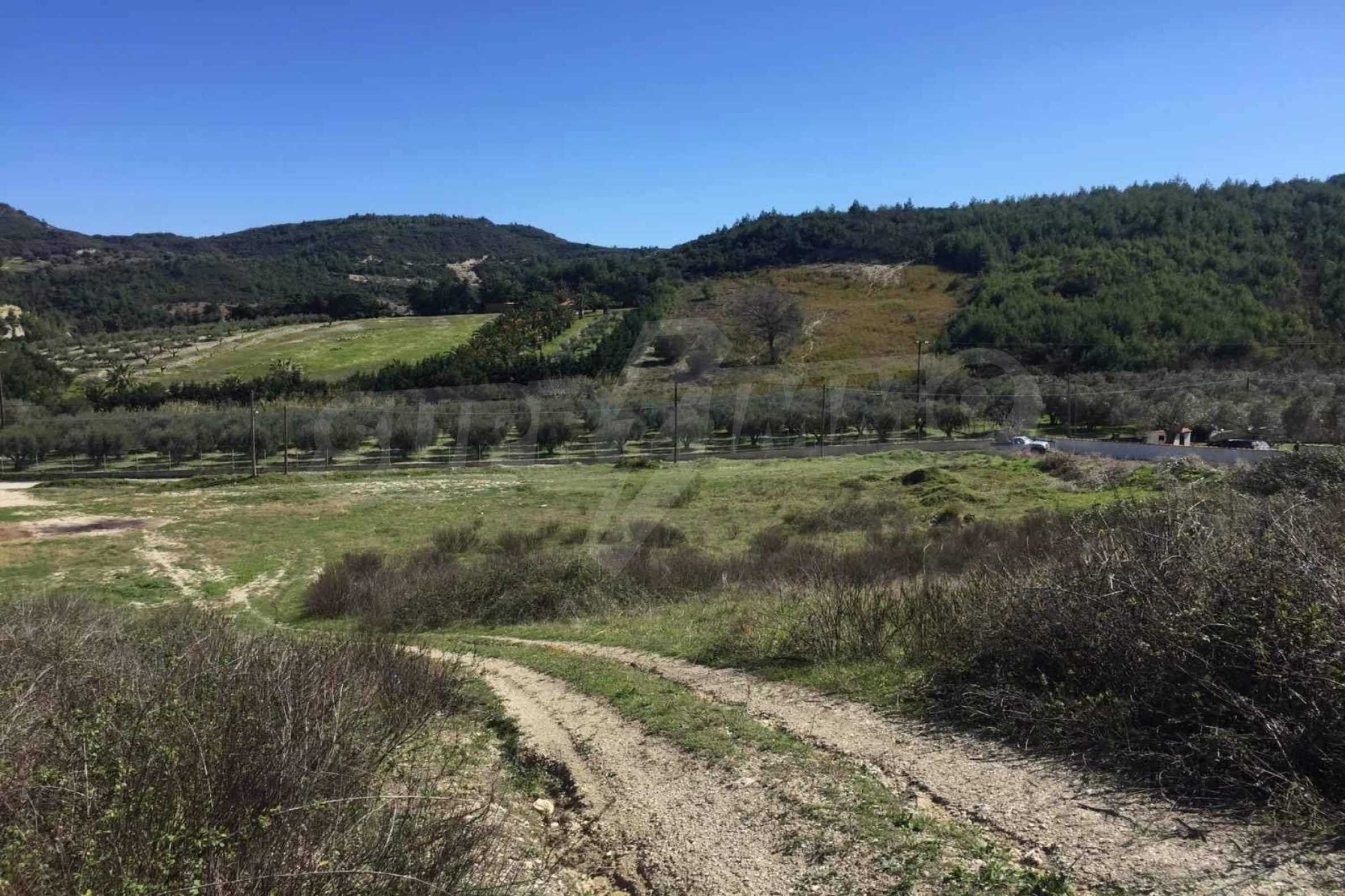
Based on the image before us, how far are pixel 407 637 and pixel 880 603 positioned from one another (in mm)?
5774

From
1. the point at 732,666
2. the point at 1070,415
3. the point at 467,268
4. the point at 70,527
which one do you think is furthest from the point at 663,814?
the point at 467,268

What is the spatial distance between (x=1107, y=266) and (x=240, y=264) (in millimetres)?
Answer: 114924

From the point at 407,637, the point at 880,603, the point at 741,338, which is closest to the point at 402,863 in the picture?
the point at 880,603

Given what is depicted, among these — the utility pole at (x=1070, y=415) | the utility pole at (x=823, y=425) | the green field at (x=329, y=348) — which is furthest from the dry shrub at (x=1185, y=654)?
the green field at (x=329, y=348)

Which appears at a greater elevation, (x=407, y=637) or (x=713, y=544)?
(x=407, y=637)

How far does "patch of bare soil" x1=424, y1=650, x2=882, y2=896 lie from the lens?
12.7 feet

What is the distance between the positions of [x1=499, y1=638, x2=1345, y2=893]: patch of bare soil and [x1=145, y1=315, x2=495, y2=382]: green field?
66.9 metres

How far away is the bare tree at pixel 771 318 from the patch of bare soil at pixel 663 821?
3604 centimetres

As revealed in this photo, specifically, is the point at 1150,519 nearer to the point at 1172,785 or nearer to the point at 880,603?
the point at 1172,785

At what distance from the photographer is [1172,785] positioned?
4137 millimetres

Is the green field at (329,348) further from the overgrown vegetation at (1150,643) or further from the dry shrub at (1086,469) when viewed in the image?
the overgrown vegetation at (1150,643)

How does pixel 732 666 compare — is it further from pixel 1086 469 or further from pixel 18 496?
pixel 18 496

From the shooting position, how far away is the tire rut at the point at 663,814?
389 centimetres

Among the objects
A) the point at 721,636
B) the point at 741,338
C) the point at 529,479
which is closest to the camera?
the point at 721,636
